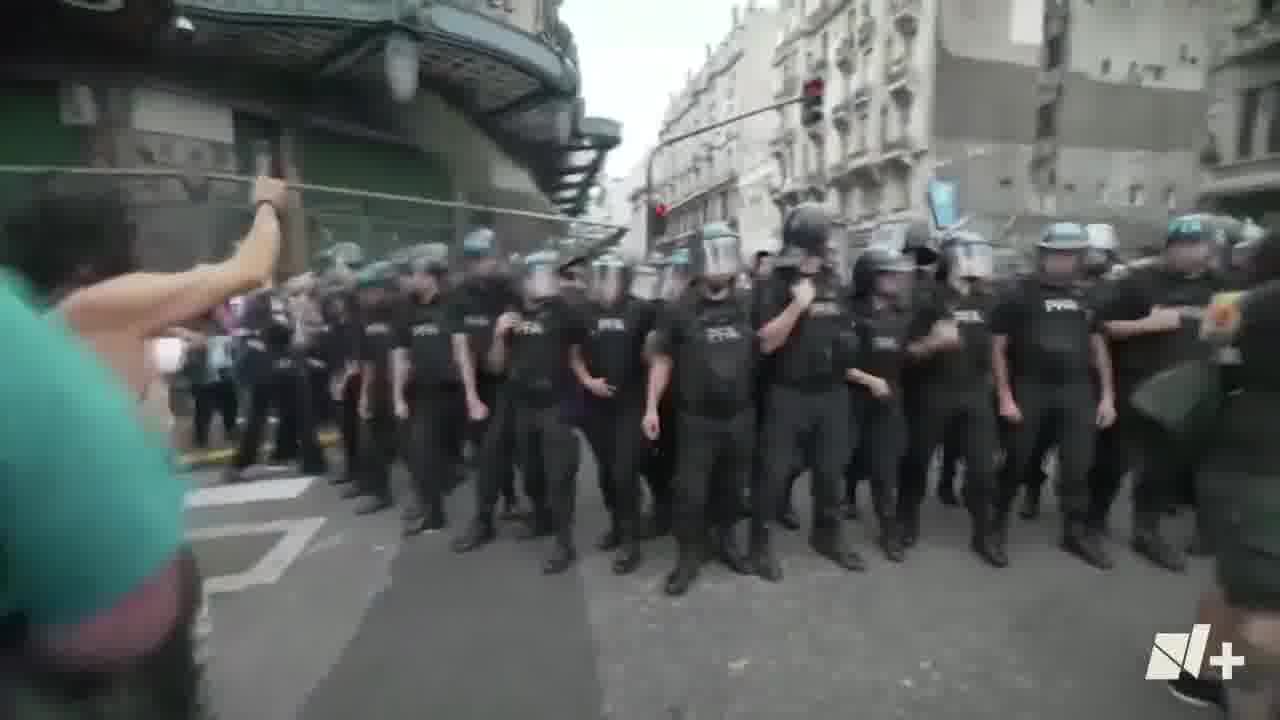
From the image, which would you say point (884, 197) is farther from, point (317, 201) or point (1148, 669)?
point (1148, 669)

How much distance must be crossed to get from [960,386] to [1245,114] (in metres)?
22.8

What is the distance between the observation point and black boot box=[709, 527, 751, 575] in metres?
4.64

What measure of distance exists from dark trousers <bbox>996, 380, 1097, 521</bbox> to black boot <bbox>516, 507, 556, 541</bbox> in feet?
9.96

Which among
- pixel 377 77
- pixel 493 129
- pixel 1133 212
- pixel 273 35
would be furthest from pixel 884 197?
pixel 273 35

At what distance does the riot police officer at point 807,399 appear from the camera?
455 centimetres

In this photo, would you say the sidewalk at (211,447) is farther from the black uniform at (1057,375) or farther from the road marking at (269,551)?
the black uniform at (1057,375)

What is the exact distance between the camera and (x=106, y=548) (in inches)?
33.4

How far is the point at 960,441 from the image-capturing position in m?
4.89

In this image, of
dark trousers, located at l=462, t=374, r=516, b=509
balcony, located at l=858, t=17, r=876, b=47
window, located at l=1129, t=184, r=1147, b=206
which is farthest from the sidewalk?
window, located at l=1129, t=184, r=1147, b=206

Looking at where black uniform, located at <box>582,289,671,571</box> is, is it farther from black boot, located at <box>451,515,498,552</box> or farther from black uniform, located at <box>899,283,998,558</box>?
black uniform, located at <box>899,283,998,558</box>

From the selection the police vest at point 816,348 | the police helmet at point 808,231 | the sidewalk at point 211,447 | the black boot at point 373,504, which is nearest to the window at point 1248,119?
the police helmet at point 808,231

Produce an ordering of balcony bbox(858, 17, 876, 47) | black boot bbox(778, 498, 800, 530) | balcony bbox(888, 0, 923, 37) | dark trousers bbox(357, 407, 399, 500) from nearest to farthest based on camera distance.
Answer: black boot bbox(778, 498, 800, 530) < dark trousers bbox(357, 407, 399, 500) < balcony bbox(888, 0, 923, 37) < balcony bbox(858, 17, 876, 47)

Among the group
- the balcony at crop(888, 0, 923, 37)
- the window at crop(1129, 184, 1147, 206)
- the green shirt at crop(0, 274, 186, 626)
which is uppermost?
the balcony at crop(888, 0, 923, 37)

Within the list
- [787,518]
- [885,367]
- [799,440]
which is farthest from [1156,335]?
[787,518]
